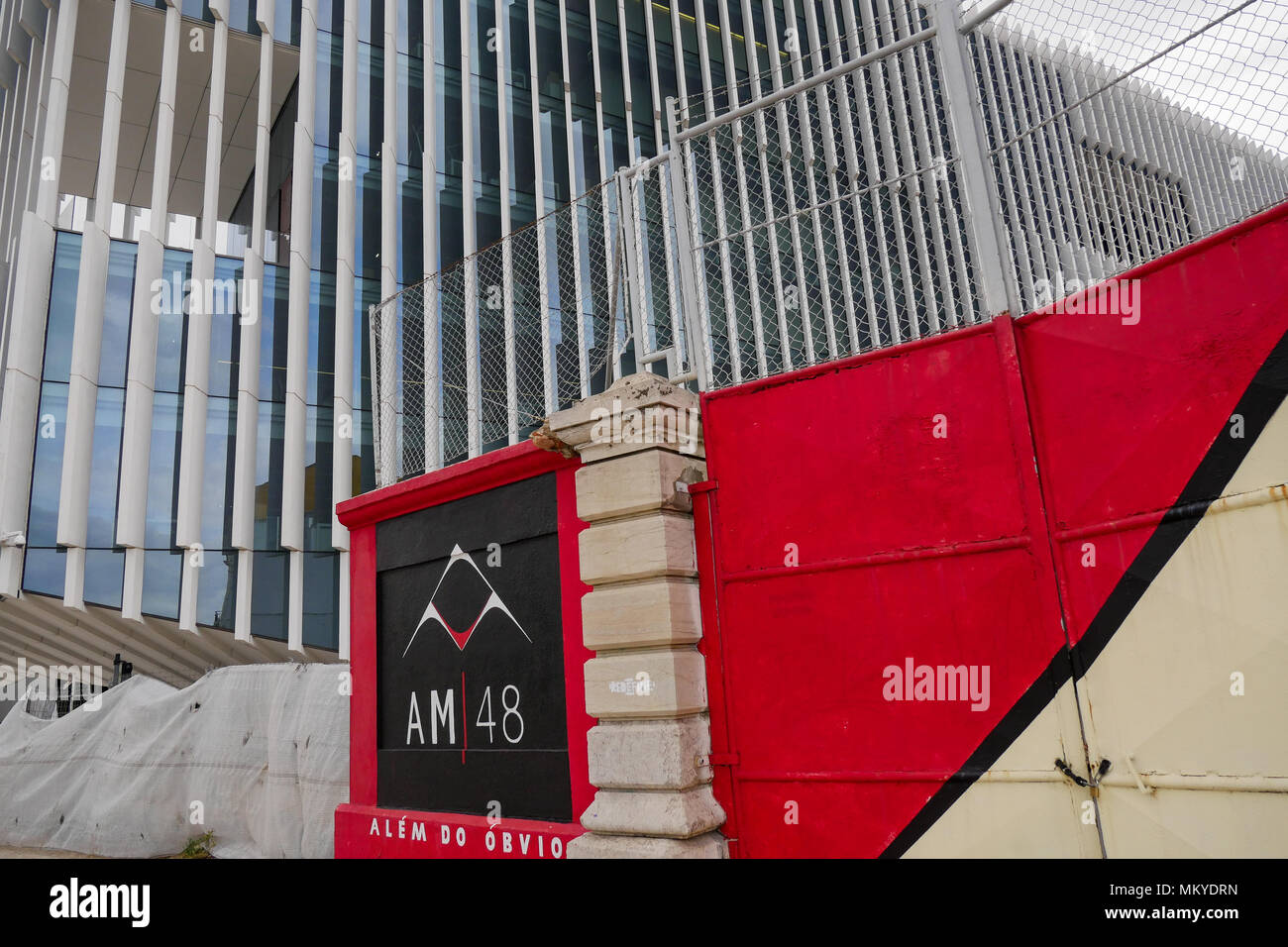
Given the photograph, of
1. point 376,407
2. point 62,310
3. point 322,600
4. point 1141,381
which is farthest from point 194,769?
point 62,310

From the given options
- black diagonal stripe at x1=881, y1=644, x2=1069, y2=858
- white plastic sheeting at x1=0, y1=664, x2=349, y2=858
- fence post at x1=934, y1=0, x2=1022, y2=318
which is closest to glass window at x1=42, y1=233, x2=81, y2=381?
white plastic sheeting at x1=0, y1=664, x2=349, y2=858

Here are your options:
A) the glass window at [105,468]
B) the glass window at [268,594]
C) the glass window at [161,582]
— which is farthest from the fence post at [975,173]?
the glass window at [105,468]

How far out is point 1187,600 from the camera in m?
3.89

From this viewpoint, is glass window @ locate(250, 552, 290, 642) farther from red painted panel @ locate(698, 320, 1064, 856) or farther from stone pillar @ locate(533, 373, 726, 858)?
red painted panel @ locate(698, 320, 1064, 856)

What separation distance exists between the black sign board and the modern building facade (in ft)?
32.2

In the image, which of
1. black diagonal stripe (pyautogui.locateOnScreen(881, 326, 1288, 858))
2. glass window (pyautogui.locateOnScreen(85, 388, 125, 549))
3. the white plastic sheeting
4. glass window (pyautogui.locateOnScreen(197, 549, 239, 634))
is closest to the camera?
black diagonal stripe (pyautogui.locateOnScreen(881, 326, 1288, 858))

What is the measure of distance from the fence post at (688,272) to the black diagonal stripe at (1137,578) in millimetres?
2624

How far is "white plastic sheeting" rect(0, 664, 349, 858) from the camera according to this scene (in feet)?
29.7

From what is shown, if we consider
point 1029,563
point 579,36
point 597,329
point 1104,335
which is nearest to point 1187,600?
point 1029,563

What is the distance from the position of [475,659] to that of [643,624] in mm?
1756

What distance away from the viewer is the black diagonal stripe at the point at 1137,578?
378cm

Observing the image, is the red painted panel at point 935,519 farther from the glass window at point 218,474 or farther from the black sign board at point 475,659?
the glass window at point 218,474

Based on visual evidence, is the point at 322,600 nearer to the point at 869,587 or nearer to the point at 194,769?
the point at 194,769

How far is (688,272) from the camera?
578 cm
